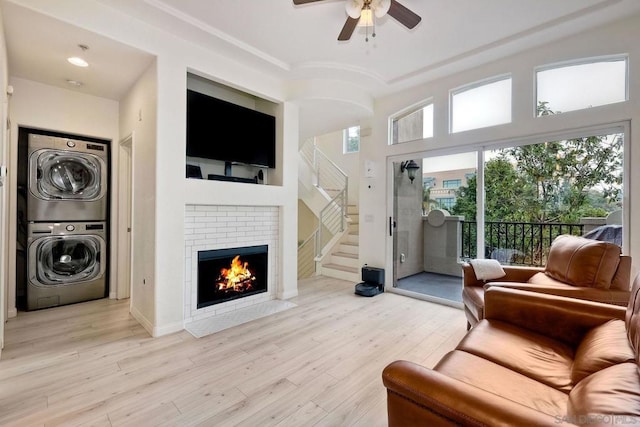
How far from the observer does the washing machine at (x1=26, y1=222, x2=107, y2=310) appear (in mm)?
3395

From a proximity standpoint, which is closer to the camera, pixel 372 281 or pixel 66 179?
pixel 66 179

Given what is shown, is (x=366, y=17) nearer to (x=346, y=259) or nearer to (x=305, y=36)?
(x=305, y=36)

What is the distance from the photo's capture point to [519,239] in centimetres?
339

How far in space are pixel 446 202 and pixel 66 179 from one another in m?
4.97

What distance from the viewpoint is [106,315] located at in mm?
3320

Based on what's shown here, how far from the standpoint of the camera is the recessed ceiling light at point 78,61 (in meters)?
2.87

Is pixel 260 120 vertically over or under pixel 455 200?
over

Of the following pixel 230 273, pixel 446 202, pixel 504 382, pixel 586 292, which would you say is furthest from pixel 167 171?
pixel 586 292

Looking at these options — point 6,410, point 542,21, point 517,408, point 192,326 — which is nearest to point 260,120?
point 192,326

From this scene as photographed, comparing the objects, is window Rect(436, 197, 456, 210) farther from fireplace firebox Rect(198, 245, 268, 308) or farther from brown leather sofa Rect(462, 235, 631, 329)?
fireplace firebox Rect(198, 245, 268, 308)

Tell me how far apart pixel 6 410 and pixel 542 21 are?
17.0ft

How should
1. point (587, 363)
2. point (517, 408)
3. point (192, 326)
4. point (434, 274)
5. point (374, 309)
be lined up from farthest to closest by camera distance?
1. point (434, 274)
2. point (374, 309)
3. point (192, 326)
4. point (587, 363)
5. point (517, 408)

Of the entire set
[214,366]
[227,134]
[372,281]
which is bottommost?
[214,366]

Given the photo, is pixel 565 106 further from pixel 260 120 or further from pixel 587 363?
pixel 260 120
